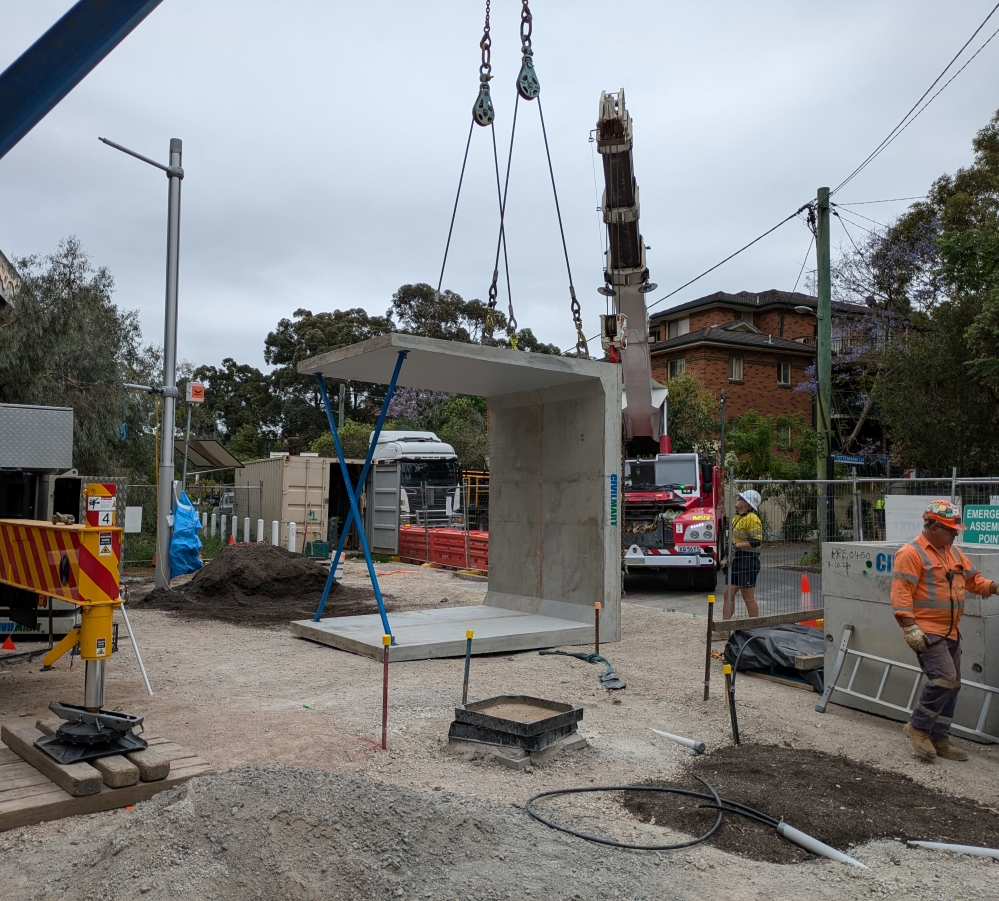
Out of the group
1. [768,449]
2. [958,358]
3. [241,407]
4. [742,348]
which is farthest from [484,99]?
[241,407]

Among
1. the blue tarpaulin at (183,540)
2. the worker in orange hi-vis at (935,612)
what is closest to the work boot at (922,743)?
the worker in orange hi-vis at (935,612)

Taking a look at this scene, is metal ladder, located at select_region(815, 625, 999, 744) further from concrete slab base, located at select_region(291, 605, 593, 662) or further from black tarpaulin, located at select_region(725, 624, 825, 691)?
concrete slab base, located at select_region(291, 605, 593, 662)

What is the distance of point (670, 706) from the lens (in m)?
7.69

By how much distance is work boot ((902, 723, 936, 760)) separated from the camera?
6.33 m

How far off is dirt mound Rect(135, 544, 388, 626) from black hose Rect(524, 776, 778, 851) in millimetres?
8057

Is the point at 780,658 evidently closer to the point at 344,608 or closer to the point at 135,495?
the point at 344,608

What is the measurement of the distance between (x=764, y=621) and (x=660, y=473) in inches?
296

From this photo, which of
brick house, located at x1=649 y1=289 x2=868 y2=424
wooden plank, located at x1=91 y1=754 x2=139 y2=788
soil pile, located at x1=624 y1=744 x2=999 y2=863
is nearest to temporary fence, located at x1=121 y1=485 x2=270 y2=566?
wooden plank, located at x1=91 y1=754 x2=139 y2=788

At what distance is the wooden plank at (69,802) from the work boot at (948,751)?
5.13 m

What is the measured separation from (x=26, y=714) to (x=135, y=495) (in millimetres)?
15754

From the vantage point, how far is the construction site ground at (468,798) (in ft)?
12.7

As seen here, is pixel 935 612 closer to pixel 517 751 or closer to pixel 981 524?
pixel 517 751

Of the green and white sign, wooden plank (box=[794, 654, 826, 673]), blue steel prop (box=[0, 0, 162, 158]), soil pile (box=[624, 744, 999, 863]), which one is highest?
blue steel prop (box=[0, 0, 162, 158])

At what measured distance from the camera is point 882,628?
7590mm
